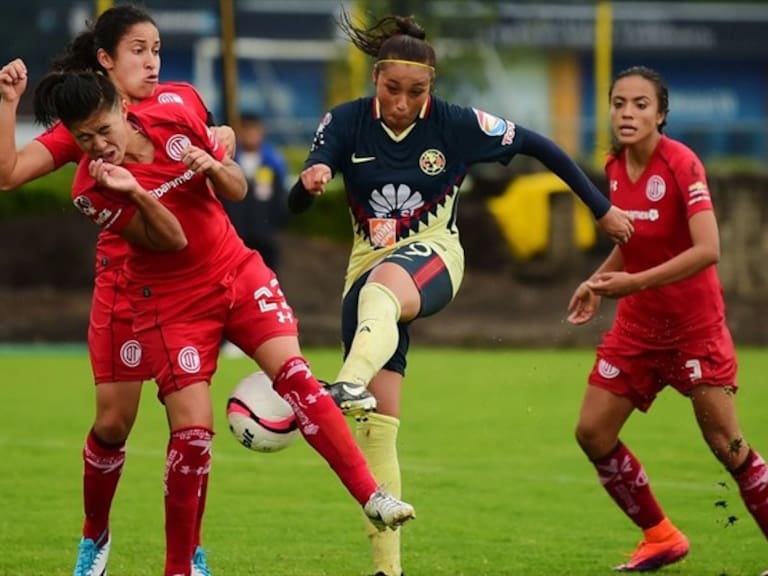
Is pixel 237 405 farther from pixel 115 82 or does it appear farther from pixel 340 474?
pixel 115 82

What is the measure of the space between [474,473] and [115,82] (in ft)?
15.1

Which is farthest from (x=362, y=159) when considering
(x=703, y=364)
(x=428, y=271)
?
(x=703, y=364)

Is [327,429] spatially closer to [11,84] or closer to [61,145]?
[61,145]

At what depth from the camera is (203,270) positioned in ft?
22.0

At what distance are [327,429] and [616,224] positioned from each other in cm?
178

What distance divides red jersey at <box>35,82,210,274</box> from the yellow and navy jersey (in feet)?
2.06

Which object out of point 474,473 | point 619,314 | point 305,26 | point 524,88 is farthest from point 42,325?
point 524,88

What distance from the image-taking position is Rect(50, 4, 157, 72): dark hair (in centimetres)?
687

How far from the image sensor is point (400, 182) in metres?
7.21

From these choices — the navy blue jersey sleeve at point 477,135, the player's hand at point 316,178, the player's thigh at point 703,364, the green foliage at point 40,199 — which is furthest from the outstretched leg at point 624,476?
the green foliage at point 40,199

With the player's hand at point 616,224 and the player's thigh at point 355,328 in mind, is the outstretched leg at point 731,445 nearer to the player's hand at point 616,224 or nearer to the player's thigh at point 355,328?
the player's hand at point 616,224

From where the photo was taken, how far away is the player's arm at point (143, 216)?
6184 mm

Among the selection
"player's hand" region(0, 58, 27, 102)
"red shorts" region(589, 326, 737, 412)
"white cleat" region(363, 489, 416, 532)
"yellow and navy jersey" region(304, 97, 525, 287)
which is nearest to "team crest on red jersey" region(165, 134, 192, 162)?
"player's hand" region(0, 58, 27, 102)

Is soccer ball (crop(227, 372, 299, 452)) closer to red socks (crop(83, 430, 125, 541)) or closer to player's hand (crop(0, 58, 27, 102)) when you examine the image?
red socks (crop(83, 430, 125, 541))
